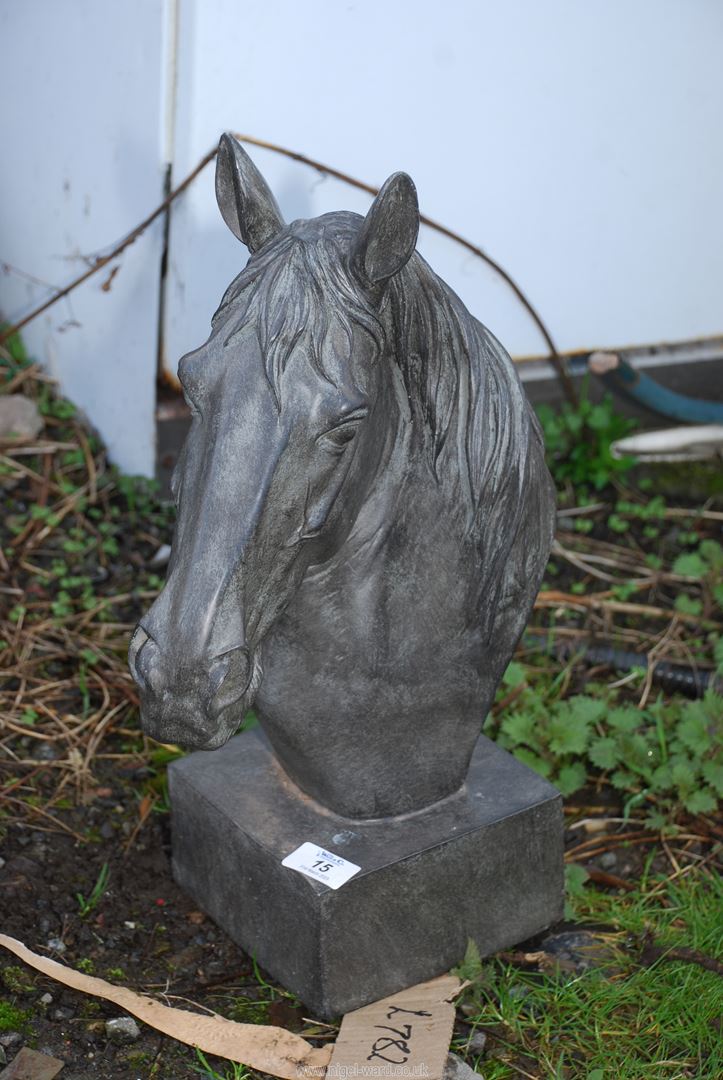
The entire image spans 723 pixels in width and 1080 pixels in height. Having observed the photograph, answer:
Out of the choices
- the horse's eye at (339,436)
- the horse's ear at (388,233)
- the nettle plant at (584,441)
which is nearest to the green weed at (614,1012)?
the horse's eye at (339,436)

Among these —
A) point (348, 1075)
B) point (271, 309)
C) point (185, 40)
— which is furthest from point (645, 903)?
point (185, 40)

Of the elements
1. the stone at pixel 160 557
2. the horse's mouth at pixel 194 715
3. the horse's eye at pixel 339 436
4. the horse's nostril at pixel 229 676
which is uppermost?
the horse's eye at pixel 339 436

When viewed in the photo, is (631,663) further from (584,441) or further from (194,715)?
(194,715)

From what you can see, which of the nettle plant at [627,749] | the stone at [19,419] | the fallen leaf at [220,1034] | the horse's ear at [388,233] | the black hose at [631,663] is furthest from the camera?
the stone at [19,419]

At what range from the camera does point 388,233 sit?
1.62 metres

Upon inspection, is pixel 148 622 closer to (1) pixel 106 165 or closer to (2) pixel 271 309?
(2) pixel 271 309

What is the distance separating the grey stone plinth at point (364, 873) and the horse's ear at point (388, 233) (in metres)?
0.93

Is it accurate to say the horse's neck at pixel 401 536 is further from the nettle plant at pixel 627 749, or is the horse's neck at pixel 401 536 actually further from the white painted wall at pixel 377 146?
the white painted wall at pixel 377 146

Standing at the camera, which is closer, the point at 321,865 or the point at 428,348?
the point at 428,348

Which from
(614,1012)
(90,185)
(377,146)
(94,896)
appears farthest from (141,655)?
(90,185)

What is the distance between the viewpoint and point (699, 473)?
3.99 m

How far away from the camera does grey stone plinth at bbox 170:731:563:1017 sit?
209cm

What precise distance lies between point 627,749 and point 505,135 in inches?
64.4

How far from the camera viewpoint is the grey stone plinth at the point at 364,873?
2.09 metres
